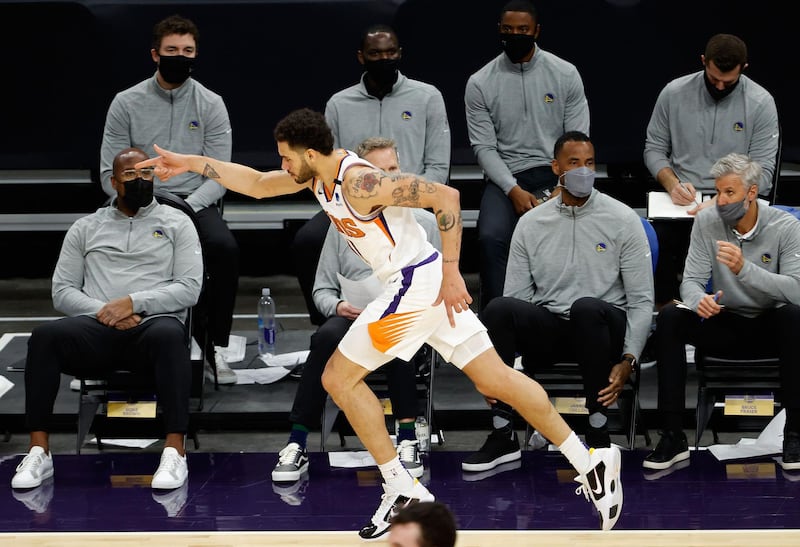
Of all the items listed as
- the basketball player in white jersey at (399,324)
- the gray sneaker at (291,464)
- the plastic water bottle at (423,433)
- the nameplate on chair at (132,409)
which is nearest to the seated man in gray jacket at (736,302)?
the basketball player in white jersey at (399,324)

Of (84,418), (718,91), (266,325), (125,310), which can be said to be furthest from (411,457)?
(718,91)

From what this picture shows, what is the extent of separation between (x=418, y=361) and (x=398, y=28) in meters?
3.55

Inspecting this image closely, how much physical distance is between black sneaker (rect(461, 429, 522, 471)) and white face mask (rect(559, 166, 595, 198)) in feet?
3.46

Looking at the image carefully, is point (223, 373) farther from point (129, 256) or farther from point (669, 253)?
point (669, 253)

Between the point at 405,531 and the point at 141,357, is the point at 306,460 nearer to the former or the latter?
the point at 141,357

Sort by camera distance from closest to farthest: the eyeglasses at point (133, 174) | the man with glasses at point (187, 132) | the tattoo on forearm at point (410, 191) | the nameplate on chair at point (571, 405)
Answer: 1. the tattoo on forearm at point (410, 191)
2. the nameplate on chair at point (571, 405)
3. the eyeglasses at point (133, 174)
4. the man with glasses at point (187, 132)

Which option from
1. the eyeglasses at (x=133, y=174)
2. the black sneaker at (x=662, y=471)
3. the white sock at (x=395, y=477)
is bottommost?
the black sneaker at (x=662, y=471)

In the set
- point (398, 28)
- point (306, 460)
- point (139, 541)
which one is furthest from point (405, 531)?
point (398, 28)

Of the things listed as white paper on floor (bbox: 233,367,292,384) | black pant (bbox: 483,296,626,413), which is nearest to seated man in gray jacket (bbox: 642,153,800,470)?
black pant (bbox: 483,296,626,413)

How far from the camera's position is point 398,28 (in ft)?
25.8

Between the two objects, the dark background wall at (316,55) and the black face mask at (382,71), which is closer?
the black face mask at (382,71)

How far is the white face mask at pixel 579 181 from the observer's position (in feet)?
16.0

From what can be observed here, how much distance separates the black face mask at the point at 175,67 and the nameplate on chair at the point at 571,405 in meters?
2.43

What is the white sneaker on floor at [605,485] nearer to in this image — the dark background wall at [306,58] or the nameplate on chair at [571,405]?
the nameplate on chair at [571,405]
